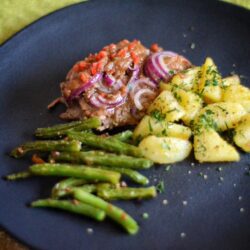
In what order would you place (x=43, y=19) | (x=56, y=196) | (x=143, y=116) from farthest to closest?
(x=43, y=19)
(x=143, y=116)
(x=56, y=196)

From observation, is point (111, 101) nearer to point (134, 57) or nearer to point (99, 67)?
point (99, 67)

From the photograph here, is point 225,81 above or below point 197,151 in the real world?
above

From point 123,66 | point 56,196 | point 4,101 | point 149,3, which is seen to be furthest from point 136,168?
point 149,3

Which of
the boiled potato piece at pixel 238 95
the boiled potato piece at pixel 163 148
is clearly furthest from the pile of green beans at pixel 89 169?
the boiled potato piece at pixel 238 95

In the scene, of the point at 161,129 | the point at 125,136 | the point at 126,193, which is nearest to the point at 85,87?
the point at 125,136

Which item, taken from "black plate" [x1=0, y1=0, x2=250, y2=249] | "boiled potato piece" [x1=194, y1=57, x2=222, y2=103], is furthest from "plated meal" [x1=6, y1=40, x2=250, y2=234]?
"black plate" [x1=0, y1=0, x2=250, y2=249]

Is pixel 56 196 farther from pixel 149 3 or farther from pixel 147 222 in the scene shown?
pixel 149 3

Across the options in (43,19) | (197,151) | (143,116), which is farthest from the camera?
(43,19)

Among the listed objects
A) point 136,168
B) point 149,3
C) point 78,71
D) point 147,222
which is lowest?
point 147,222
